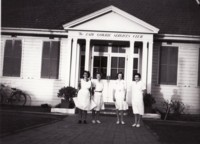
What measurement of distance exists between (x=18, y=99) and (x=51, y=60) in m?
2.70

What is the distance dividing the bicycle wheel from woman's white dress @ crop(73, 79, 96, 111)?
7468 millimetres

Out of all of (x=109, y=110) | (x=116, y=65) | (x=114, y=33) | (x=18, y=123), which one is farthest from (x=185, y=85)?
(x=18, y=123)

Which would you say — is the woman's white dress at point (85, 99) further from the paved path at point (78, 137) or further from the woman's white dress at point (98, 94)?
the paved path at point (78, 137)

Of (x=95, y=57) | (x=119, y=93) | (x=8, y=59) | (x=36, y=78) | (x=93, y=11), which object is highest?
(x=93, y=11)

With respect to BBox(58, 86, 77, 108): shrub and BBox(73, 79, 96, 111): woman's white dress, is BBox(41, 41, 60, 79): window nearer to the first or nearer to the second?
BBox(58, 86, 77, 108): shrub

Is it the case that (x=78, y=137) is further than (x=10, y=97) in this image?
No

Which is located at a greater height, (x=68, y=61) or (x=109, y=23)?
(x=109, y=23)

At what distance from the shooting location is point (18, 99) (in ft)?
66.2

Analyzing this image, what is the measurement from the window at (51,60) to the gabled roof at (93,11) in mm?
1059

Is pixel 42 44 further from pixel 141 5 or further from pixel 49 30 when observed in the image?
pixel 141 5

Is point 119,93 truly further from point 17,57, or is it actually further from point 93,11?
point 17,57

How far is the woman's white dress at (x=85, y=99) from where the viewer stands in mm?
13125

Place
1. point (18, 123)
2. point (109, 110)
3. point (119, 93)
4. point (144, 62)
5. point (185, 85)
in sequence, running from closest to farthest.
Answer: point (18, 123)
point (119, 93)
point (109, 110)
point (144, 62)
point (185, 85)

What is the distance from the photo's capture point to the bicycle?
20250 mm
